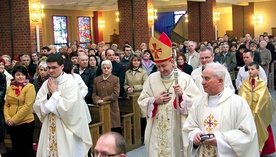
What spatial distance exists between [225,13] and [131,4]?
53.6 feet

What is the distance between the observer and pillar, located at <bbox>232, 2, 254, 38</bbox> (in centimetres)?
2822

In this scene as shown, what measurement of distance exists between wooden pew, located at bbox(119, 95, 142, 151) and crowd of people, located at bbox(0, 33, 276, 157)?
8.6 inches

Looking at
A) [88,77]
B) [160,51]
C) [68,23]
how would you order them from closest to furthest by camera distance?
[160,51], [88,77], [68,23]

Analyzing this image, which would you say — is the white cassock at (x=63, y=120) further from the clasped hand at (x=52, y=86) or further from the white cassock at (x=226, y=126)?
the white cassock at (x=226, y=126)

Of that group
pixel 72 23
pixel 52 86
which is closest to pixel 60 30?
pixel 72 23

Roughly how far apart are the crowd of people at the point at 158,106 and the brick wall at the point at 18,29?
410 cm

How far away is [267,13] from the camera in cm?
2786

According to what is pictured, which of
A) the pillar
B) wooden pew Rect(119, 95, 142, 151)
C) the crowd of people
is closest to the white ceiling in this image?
the pillar

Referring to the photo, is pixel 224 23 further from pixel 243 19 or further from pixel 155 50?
pixel 155 50

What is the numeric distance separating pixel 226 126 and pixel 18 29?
10.1 metres

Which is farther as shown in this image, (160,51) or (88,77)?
(88,77)

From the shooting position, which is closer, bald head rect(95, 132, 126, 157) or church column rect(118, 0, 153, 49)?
bald head rect(95, 132, 126, 157)

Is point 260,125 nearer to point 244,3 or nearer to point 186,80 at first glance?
point 186,80

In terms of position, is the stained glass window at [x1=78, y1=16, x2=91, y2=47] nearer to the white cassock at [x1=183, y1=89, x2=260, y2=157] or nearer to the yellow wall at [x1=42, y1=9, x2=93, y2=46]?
the yellow wall at [x1=42, y1=9, x2=93, y2=46]
